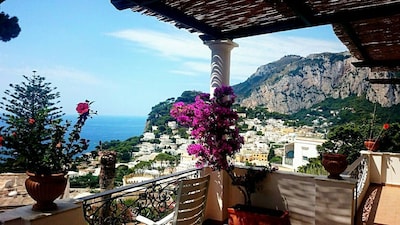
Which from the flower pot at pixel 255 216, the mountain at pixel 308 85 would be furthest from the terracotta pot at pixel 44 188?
the mountain at pixel 308 85

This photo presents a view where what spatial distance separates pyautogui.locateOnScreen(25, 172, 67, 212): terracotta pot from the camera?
1.71m

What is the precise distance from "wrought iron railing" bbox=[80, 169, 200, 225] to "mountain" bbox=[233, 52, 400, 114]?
5165mm

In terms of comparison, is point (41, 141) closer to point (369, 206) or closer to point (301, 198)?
point (301, 198)

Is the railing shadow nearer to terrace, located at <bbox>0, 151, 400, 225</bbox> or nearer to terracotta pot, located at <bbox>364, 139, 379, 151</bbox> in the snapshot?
terrace, located at <bbox>0, 151, 400, 225</bbox>

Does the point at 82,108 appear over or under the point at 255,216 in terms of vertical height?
over

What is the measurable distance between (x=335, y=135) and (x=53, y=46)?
20.4 meters

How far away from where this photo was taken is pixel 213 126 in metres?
3.46

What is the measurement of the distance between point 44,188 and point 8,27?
0.99 m

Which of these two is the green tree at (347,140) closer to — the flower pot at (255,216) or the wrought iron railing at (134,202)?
the flower pot at (255,216)

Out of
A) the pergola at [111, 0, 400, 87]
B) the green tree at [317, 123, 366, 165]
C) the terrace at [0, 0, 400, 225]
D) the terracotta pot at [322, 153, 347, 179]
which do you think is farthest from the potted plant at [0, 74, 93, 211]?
the green tree at [317, 123, 366, 165]

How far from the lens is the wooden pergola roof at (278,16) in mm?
2639

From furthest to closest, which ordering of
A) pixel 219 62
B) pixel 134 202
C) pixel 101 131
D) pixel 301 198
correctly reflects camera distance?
pixel 101 131 < pixel 219 62 < pixel 301 198 < pixel 134 202

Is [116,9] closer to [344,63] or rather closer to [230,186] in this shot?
[230,186]

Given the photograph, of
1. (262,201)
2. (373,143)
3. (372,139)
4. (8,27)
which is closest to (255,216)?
(262,201)
